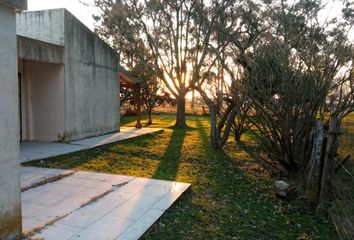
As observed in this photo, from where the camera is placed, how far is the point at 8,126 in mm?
3047

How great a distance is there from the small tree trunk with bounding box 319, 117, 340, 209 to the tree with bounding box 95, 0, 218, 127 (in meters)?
13.1

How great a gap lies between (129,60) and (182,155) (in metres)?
22.4

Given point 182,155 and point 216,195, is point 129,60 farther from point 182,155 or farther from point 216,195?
point 216,195

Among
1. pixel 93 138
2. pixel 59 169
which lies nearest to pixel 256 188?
pixel 59 169

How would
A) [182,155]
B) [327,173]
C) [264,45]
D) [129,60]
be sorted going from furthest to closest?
[129,60] < [182,155] < [264,45] < [327,173]

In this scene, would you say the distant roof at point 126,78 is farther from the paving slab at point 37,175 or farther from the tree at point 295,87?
the tree at point 295,87

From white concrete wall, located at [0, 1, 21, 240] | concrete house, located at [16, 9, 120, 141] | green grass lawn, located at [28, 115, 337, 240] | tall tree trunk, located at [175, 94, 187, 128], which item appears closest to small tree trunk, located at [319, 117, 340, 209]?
green grass lawn, located at [28, 115, 337, 240]

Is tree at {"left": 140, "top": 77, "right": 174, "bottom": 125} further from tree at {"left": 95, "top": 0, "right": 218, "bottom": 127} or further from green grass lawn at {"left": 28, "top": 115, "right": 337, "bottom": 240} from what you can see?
green grass lawn at {"left": 28, "top": 115, "right": 337, "bottom": 240}

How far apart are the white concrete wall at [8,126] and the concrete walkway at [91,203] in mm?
577

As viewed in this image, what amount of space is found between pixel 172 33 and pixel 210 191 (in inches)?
578

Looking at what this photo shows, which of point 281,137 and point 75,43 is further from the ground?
point 75,43

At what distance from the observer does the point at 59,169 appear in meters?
6.85

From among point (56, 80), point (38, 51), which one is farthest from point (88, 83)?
point (38, 51)

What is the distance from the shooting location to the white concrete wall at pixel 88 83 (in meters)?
10.9
